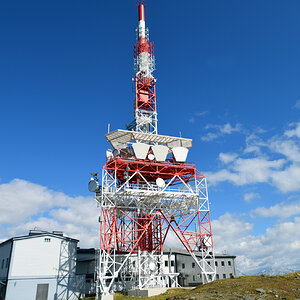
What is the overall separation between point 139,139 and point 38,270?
27.6m

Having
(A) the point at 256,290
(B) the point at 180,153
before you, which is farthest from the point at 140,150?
(A) the point at 256,290

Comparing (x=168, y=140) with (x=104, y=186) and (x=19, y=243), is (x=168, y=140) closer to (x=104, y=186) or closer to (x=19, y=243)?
(x=104, y=186)

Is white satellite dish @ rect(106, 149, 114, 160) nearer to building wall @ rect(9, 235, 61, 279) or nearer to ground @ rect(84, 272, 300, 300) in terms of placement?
building wall @ rect(9, 235, 61, 279)

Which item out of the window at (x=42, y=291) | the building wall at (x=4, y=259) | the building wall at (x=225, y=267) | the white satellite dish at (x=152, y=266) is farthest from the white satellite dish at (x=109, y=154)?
the building wall at (x=225, y=267)

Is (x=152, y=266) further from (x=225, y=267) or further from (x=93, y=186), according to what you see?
(x=225, y=267)

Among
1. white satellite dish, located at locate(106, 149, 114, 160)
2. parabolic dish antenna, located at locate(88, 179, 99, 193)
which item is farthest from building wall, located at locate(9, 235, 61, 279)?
white satellite dish, located at locate(106, 149, 114, 160)

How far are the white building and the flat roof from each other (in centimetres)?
1903

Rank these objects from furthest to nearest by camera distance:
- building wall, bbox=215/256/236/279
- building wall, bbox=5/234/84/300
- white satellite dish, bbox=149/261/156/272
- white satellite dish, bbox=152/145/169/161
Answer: building wall, bbox=215/256/236/279
white satellite dish, bbox=152/145/169/161
white satellite dish, bbox=149/261/156/272
building wall, bbox=5/234/84/300

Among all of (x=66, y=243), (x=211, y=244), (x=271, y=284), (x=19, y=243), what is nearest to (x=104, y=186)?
(x=66, y=243)

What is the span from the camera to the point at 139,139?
179 ft

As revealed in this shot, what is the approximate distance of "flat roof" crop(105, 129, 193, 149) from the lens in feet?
171

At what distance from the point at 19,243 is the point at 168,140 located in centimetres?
3110

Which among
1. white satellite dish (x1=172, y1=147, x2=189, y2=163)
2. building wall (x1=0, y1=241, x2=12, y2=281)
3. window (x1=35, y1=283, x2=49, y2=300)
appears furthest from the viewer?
white satellite dish (x1=172, y1=147, x2=189, y2=163)

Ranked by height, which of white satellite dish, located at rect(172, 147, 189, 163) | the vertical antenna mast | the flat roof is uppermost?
the vertical antenna mast
